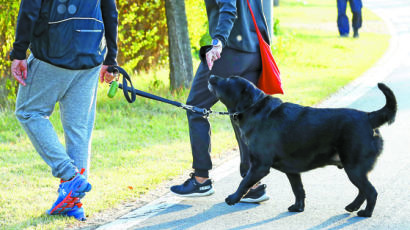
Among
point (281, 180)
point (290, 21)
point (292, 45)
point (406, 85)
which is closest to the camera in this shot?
point (281, 180)

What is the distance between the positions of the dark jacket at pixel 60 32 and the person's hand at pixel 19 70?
1.6 inches

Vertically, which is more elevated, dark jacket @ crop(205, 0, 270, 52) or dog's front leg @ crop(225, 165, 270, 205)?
dark jacket @ crop(205, 0, 270, 52)

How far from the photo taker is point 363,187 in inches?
180

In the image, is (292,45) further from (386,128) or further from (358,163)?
(358,163)

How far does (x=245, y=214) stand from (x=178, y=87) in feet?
16.8

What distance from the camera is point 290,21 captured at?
24250 millimetres

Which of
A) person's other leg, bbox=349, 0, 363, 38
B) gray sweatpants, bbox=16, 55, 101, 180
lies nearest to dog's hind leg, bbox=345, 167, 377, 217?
gray sweatpants, bbox=16, 55, 101, 180

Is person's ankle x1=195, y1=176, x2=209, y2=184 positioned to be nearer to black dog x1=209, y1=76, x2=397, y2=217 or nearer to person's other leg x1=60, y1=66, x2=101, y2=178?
black dog x1=209, y1=76, x2=397, y2=217

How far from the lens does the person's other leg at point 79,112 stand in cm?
463

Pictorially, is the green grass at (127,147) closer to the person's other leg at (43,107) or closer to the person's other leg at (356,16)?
the person's other leg at (43,107)

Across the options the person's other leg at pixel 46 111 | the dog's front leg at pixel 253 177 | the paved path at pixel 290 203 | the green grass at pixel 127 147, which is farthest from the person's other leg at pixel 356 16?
the person's other leg at pixel 46 111

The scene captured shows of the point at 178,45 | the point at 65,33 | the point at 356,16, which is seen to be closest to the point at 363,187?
the point at 65,33

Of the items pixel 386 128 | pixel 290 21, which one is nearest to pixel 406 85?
pixel 386 128

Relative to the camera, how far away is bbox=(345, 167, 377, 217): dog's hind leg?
14.8ft
